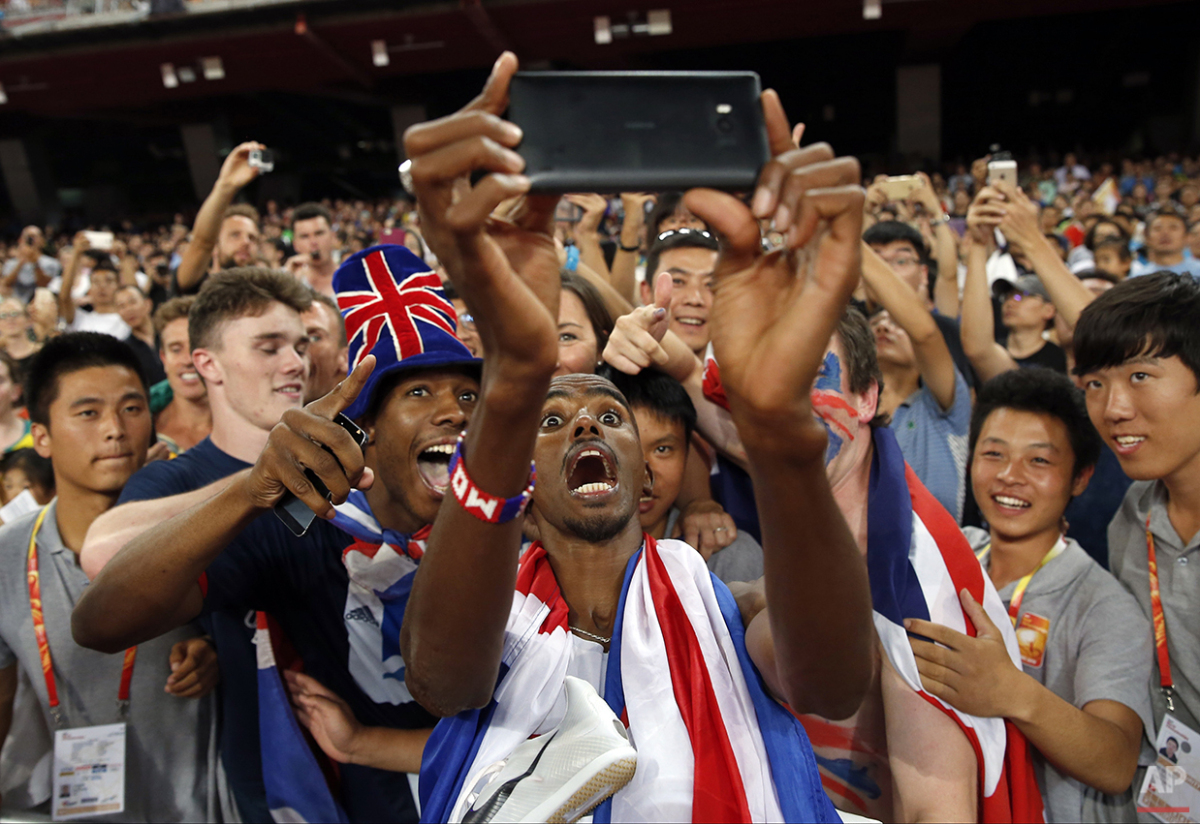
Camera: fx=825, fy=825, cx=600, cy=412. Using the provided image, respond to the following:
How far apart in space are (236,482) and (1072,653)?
1846 mm

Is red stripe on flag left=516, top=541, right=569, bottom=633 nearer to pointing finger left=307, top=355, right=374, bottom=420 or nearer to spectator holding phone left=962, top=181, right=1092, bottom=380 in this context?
pointing finger left=307, top=355, right=374, bottom=420

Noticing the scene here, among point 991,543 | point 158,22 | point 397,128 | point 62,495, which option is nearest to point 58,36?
point 158,22

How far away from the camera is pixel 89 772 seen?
6.56 ft

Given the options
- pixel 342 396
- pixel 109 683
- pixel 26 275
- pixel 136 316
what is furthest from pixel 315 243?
pixel 26 275

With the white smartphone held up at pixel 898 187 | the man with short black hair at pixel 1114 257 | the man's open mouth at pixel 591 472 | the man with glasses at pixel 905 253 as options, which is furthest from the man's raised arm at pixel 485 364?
the man with short black hair at pixel 1114 257

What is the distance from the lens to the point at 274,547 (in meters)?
1.92

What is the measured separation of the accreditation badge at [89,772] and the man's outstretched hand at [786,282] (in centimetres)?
186

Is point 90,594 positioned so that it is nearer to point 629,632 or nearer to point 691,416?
point 629,632

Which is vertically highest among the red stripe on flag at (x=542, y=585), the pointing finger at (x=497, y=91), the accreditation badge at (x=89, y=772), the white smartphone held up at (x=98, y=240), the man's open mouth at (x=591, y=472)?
the white smartphone held up at (x=98, y=240)

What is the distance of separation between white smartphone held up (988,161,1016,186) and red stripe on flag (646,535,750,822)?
2155mm

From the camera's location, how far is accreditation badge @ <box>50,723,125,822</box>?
2.00 meters

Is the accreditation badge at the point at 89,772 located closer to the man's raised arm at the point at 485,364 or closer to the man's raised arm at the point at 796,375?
the man's raised arm at the point at 485,364

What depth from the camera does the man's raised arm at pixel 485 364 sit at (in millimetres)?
930

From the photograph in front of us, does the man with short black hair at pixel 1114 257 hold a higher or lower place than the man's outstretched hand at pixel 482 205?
lower
